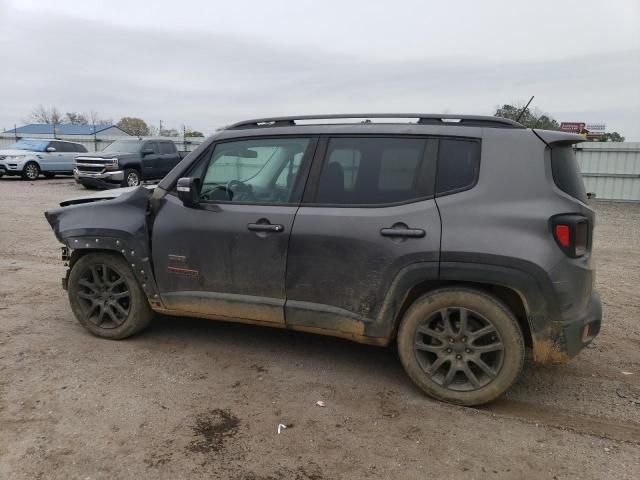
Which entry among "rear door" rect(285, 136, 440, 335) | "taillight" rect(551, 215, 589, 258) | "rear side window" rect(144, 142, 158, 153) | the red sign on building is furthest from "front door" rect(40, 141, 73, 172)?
the red sign on building

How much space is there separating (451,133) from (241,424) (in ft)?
7.61

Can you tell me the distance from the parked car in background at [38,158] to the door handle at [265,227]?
66.2 feet

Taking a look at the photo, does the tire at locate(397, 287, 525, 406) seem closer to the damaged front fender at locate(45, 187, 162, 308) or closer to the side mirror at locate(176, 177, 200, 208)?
the side mirror at locate(176, 177, 200, 208)

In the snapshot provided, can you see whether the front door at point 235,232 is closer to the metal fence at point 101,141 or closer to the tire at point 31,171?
the metal fence at point 101,141

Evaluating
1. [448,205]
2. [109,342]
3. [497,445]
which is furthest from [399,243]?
[109,342]

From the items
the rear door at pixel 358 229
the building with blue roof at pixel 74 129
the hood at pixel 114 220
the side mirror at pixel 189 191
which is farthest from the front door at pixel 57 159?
Result: the building with blue roof at pixel 74 129

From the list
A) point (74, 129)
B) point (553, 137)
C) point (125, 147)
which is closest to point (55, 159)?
point (125, 147)

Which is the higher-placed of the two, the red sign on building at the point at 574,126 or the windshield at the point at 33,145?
the red sign on building at the point at 574,126

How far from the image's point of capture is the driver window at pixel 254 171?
366 cm

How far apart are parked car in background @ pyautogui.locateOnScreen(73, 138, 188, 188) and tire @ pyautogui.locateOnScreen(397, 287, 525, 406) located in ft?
49.5

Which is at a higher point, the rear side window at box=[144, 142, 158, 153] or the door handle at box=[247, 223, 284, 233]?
the rear side window at box=[144, 142, 158, 153]

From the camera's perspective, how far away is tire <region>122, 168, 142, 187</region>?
54.6ft

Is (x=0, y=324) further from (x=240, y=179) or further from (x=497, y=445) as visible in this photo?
(x=497, y=445)

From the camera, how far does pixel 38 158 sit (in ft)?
66.4
